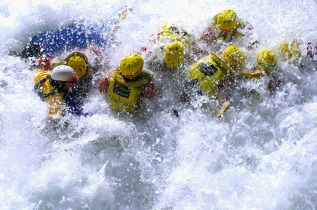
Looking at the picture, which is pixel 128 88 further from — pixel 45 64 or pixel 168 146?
pixel 45 64

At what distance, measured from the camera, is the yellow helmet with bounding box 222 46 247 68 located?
4.35 meters

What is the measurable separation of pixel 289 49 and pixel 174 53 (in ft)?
5.28

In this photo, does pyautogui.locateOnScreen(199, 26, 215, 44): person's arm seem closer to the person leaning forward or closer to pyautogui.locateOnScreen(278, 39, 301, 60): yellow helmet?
pyautogui.locateOnScreen(278, 39, 301, 60): yellow helmet

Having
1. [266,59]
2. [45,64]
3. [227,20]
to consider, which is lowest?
[45,64]

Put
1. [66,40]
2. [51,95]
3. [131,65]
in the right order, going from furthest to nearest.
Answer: [66,40] < [51,95] < [131,65]

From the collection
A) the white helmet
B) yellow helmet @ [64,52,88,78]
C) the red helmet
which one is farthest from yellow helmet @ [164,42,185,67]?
the red helmet

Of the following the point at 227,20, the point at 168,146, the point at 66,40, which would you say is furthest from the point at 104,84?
the point at 227,20

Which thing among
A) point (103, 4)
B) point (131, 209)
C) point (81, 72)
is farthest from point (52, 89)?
point (103, 4)

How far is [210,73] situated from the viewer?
428 centimetres

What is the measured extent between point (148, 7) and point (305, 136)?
3.91m

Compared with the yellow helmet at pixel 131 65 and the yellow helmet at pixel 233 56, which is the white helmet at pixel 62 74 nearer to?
the yellow helmet at pixel 131 65

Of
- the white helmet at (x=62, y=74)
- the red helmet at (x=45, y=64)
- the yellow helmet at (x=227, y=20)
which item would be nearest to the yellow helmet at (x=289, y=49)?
the yellow helmet at (x=227, y=20)

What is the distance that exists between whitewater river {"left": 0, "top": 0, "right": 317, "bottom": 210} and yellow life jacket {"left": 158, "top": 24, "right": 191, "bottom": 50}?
0.79ft

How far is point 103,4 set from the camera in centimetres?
643
